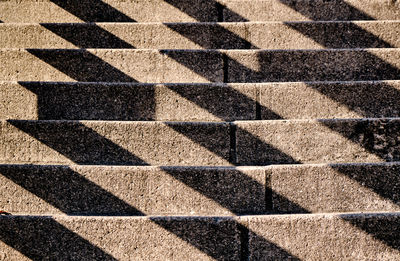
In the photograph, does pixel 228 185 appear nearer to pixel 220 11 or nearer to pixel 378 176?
pixel 378 176

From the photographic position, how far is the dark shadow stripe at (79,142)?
2.20 m

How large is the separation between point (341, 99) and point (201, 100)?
87 centimetres

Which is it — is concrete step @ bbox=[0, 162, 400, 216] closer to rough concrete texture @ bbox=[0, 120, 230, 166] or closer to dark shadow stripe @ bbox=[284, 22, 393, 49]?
rough concrete texture @ bbox=[0, 120, 230, 166]

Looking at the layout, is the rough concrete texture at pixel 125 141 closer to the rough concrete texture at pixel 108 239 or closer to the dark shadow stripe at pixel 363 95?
the rough concrete texture at pixel 108 239

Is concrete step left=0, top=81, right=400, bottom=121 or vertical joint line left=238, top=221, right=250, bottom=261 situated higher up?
concrete step left=0, top=81, right=400, bottom=121

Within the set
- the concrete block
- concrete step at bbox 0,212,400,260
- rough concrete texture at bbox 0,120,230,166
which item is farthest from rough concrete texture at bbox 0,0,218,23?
concrete step at bbox 0,212,400,260

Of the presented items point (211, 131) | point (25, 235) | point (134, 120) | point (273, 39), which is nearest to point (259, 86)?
point (211, 131)

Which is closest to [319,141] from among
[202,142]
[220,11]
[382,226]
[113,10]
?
[382,226]

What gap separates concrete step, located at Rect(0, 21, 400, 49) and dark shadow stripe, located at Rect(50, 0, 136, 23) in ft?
1.03

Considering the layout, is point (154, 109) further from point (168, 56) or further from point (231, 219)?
point (231, 219)

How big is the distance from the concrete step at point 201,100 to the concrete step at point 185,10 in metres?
0.99

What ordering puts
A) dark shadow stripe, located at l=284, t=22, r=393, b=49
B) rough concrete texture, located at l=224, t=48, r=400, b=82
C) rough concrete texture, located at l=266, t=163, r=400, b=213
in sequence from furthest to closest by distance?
1. dark shadow stripe, located at l=284, t=22, r=393, b=49
2. rough concrete texture, located at l=224, t=48, r=400, b=82
3. rough concrete texture, located at l=266, t=163, r=400, b=213

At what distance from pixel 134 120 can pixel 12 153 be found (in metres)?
0.75

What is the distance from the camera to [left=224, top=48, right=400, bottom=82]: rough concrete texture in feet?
8.42
